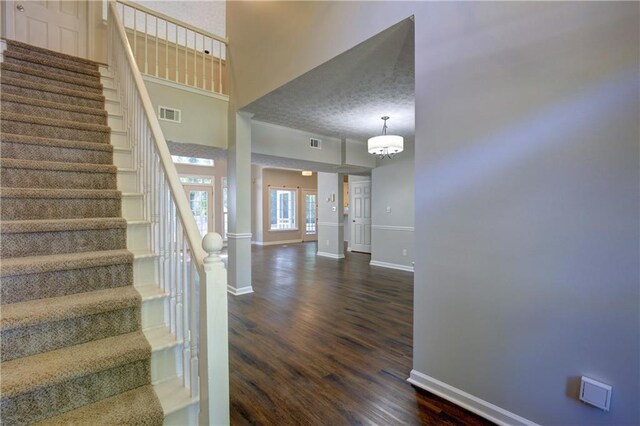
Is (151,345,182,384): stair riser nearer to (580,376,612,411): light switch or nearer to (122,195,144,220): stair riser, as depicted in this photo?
(122,195,144,220): stair riser

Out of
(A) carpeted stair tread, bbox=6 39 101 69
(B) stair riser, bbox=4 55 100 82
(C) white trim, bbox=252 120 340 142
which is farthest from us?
(C) white trim, bbox=252 120 340 142

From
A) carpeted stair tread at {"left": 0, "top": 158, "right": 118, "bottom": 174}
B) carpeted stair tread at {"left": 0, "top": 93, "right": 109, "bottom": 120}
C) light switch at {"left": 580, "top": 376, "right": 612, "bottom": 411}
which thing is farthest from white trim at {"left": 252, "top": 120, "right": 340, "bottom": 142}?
light switch at {"left": 580, "top": 376, "right": 612, "bottom": 411}

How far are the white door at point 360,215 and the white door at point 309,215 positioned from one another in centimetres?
314

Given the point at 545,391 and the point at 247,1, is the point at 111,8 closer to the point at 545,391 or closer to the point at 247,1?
the point at 247,1

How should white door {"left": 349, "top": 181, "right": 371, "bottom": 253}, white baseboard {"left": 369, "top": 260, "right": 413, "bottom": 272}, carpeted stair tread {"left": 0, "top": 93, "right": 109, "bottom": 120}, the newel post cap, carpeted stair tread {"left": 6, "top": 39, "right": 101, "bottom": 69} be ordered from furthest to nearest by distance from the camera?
white door {"left": 349, "top": 181, "right": 371, "bottom": 253}
white baseboard {"left": 369, "top": 260, "right": 413, "bottom": 272}
carpeted stair tread {"left": 6, "top": 39, "right": 101, "bottom": 69}
carpeted stair tread {"left": 0, "top": 93, "right": 109, "bottom": 120}
the newel post cap

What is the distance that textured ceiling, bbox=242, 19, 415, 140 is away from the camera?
2572 millimetres

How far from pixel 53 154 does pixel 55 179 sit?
0.27m

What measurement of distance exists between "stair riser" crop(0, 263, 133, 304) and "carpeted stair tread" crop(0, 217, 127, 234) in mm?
302

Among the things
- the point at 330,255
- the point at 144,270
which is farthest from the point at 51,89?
the point at 330,255

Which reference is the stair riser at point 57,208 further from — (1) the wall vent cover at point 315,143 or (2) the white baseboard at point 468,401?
(1) the wall vent cover at point 315,143

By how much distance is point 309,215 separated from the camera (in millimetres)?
11727

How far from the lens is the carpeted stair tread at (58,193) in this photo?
A: 1.77m

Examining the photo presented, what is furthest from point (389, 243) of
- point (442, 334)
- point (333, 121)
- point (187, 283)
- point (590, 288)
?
point (187, 283)

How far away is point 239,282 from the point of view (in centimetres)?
433
